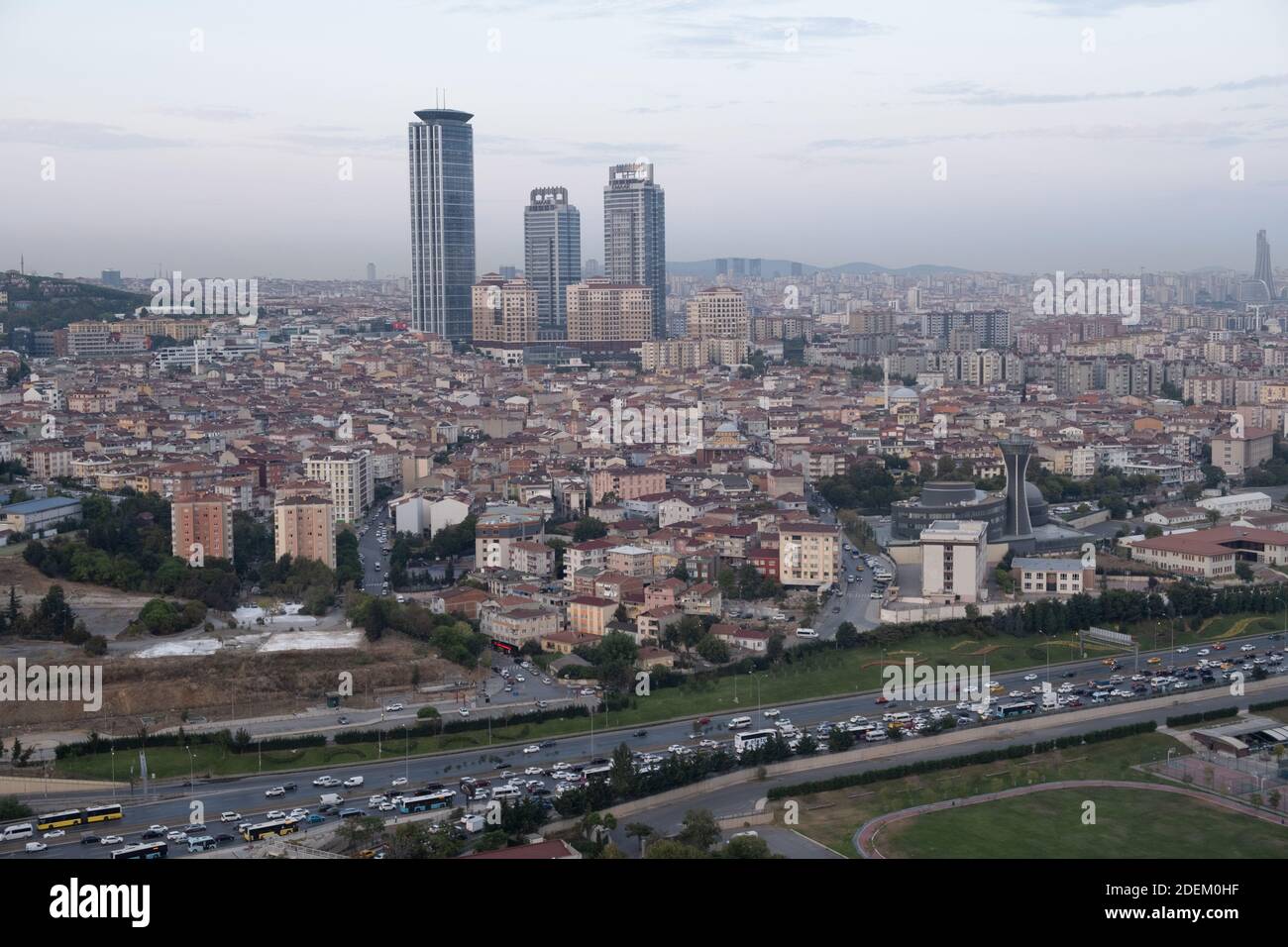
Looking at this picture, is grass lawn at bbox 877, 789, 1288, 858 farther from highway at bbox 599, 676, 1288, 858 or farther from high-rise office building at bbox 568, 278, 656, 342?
high-rise office building at bbox 568, 278, 656, 342

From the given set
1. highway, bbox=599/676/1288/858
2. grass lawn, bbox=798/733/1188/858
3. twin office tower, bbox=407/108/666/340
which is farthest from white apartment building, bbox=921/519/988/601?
twin office tower, bbox=407/108/666/340

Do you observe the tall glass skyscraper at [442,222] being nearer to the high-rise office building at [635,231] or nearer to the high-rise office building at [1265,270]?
the high-rise office building at [635,231]

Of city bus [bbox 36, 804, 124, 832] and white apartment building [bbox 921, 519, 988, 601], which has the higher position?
white apartment building [bbox 921, 519, 988, 601]

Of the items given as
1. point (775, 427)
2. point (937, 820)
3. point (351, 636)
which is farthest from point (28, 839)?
point (775, 427)

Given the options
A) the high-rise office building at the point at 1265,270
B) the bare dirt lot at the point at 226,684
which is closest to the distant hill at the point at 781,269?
the high-rise office building at the point at 1265,270

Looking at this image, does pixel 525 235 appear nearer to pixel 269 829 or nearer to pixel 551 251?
pixel 551 251
